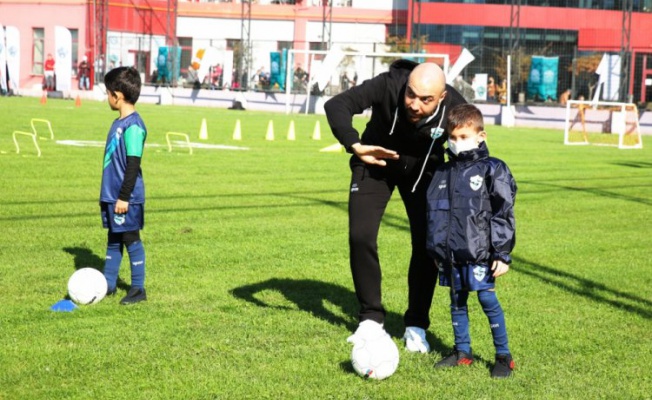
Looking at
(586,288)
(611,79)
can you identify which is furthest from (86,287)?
Answer: (611,79)

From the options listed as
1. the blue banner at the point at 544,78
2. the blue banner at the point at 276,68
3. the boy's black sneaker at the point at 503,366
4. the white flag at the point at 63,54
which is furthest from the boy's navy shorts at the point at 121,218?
the white flag at the point at 63,54

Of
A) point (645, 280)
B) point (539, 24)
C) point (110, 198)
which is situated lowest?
point (645, 280)

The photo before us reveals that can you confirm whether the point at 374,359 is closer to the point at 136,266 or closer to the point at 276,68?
the point at 136,266

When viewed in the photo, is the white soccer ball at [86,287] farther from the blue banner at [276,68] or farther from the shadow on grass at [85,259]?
the blue banner at [276,68]

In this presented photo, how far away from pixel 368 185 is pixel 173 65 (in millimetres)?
51169

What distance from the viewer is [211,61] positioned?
2170 inches

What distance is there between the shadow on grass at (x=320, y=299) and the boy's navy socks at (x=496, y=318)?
0.65m

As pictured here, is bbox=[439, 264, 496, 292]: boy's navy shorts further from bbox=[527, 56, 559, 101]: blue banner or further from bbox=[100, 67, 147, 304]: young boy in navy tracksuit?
bbox=[527, 56, 559, 101]: blue banner

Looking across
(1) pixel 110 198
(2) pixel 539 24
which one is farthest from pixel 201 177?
(2) pixel 539 24

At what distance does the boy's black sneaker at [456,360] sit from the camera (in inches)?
239

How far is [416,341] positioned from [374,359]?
83 centimetres

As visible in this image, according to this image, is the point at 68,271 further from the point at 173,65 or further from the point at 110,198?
the point at 173,65

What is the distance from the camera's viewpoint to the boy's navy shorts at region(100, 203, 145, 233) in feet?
24.8

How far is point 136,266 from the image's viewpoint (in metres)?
7.65
